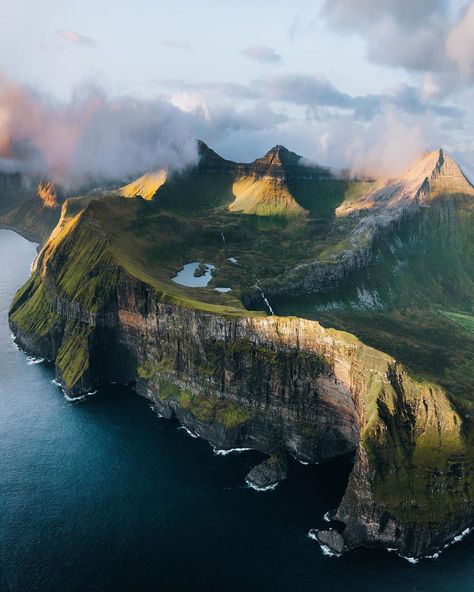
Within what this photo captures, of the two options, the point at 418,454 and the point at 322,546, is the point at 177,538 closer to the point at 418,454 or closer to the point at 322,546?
the point at 322,546

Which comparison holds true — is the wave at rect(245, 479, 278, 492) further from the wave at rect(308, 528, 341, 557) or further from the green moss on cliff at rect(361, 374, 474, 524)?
the green moss on cliff at rect(361, 374, 474, 524)

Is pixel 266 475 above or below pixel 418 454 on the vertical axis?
below

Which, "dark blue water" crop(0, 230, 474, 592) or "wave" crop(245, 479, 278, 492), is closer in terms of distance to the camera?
"dark blue water" crop(0, 230, 474, 592)

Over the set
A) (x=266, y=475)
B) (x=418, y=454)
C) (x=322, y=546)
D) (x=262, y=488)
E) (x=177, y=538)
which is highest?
(x=418, y=454)

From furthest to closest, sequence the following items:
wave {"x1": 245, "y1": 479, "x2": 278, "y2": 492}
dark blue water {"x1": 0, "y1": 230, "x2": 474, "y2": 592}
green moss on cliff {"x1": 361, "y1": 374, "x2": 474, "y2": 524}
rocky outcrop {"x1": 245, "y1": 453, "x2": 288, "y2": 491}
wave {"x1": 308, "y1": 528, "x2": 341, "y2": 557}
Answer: rocky outcrop {"x1": 245, "y1": 453, "x2": 288, "y2": 491}
wave {"x1": 245, "y1": 479, "x2": 278, "y2": 492}
green moss on cliff {"x1": 361, "y1": 374, "x2": 474, "y2": 524}
wave {"x1": 308, "y1": 528, "x2": 341, "y2": 557}
dark blue water {"x1": 0, "y1": 230, "x2": 474, "y2": 592}

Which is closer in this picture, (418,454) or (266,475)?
(418,454)

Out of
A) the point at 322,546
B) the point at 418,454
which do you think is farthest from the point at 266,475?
the point at 418,454

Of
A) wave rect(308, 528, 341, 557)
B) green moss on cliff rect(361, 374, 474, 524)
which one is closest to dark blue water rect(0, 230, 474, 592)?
wave rect(308, 528, 341, 557)

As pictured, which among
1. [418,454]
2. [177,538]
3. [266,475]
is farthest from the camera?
[266,475]

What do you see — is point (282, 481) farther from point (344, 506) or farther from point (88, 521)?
point (88, 521)

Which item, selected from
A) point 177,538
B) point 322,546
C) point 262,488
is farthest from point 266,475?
point 177,538

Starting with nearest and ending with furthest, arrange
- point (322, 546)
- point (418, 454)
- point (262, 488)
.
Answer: point (322, 546), point (418, 454), point (262, 488)

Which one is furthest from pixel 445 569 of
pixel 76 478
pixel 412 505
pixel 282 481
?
pixel 76 478
